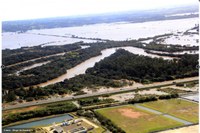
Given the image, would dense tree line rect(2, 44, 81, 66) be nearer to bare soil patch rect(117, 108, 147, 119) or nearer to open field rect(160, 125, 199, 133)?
bare soil patch rect(117, 108, 147, 119)

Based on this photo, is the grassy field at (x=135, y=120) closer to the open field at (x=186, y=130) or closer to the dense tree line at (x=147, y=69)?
the open field at (x=186, y=130)

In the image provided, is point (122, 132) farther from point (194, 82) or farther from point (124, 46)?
point (124, 46)

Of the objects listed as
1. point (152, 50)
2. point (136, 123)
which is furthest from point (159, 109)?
point (152, 50)

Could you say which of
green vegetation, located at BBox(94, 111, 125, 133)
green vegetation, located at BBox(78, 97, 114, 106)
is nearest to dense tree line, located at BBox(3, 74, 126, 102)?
green vegetation, located at BBox(78, 97, 114, 106)

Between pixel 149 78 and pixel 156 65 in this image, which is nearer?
pixel 149 78

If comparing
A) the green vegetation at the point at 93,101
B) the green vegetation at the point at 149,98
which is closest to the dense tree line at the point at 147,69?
the green vegetation at the point at 149,98
